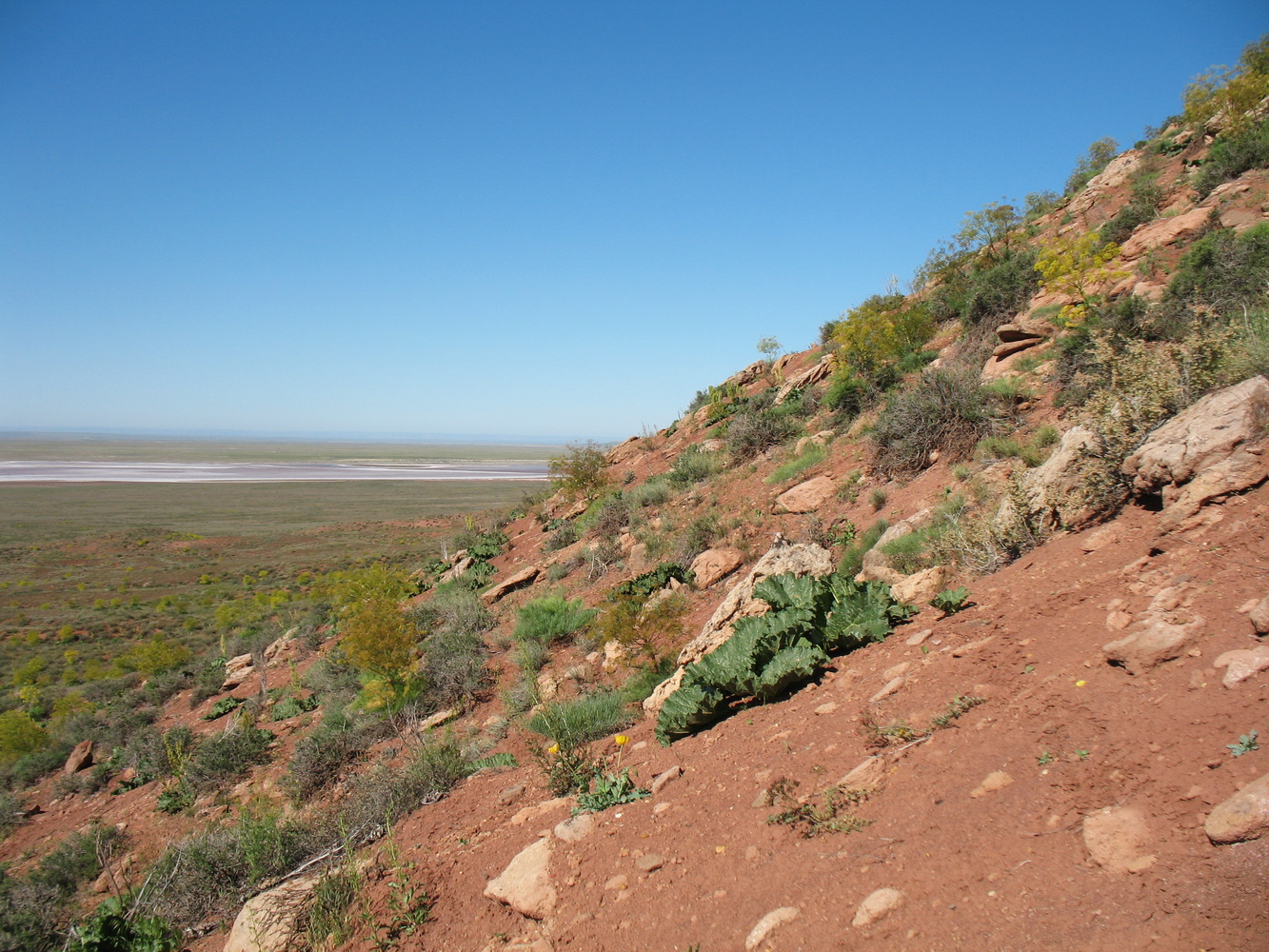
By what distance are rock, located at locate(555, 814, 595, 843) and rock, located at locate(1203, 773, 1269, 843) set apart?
304 centimetres

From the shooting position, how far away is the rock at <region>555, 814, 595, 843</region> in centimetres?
373

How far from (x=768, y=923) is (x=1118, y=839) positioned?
138cm

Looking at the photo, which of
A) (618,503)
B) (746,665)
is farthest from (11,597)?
(746,665)

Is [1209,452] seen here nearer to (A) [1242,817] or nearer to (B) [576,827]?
(A) [1242,817]

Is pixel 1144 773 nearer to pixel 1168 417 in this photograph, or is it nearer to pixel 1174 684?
pixel 1174 684

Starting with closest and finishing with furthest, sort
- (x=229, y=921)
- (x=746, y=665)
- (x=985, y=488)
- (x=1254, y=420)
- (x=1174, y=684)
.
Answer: (x=1174, y=684), (x=1254, y=420), (x=229, y=921), (x=746, y=665), (x=985, y=488)

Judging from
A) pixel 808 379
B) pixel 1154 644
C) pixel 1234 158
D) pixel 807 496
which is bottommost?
pixel 1154 644

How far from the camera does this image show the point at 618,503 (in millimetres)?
14266

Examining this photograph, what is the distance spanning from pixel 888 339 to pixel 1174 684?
468 inches

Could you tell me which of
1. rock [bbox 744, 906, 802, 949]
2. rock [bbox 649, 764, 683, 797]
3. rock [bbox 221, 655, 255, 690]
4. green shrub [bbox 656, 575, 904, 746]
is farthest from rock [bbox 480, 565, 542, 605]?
rock [bbox 744, 906, 802, 949]

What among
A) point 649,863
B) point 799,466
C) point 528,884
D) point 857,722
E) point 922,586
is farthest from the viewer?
point 799,466

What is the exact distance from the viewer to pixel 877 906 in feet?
7.83

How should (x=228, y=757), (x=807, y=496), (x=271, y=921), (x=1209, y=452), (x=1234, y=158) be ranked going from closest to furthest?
(x=271, y=921), (x=1209, y=452), (x=228, y=757), (x=807, y=496), (x=1234, y=158)

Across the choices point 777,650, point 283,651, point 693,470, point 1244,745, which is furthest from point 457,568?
point 1244,745
